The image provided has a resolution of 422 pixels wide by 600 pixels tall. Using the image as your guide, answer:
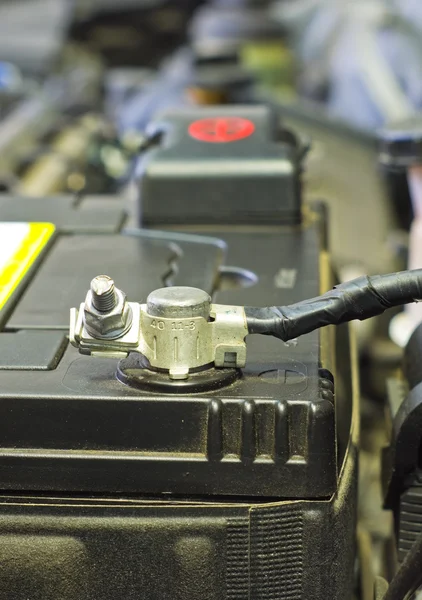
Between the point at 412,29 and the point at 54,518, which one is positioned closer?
the point at 54,518

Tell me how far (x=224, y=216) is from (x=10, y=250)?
0.68ft

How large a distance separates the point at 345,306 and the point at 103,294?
0.15 meters

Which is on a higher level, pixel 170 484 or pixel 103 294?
pixel 103 294

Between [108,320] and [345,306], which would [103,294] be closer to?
[108,320]

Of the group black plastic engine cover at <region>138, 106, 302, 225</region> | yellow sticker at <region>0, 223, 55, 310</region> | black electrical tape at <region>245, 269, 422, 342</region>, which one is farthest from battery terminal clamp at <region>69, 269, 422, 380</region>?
black plastic engine cover at <region>138, 106, 302, 225</region>

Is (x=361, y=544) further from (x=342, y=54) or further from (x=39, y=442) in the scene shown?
(x=342, y=54)

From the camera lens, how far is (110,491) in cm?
54

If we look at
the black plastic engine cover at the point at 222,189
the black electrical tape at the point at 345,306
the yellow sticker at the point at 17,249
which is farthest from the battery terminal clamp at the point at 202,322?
the black plastic engine cover at the point at 222,189

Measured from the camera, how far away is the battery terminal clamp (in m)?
0.53

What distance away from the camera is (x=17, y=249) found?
28.7 inches

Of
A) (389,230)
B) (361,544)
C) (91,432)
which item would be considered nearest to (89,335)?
(91,432)

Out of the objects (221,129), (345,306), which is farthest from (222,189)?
(345,306)

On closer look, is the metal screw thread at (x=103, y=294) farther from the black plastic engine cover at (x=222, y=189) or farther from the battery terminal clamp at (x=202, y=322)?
the black plastic engine cover at (x=222, y=189)

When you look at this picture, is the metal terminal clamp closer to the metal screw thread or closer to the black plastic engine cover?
the metal screw thread
